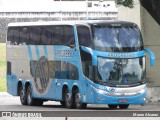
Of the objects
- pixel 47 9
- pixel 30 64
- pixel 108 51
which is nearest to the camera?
pixel 108 51

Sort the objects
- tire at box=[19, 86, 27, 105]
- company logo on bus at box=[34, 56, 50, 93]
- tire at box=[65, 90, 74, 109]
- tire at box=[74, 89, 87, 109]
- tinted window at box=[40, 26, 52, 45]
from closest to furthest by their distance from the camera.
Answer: tire at box=[74, 89, 87, 109] → tire at box=[65, 90, 74, 109] → tinted window at box=[40, 26, 52, 45] → company logo on bus at box=[34, 56, 50, 93] → tire at box=[19, 86, 27, 105]

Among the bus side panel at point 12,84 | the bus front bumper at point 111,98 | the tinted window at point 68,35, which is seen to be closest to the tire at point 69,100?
the bus front bumper at point 111,98

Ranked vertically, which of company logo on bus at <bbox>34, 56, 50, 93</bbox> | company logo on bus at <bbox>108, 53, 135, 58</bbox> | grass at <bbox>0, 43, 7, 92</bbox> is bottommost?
grass at <bbox>0, 43, 7, 92</bbox>

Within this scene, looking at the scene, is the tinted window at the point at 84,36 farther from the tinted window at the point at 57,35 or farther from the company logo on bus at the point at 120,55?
the tinted window at the point at 57,35

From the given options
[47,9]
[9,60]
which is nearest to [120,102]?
[9,60]

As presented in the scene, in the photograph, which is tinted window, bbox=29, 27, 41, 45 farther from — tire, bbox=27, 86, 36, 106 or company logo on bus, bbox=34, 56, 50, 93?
tire, bbox=27, 86, 36, 106

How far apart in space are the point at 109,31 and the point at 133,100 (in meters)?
2.72

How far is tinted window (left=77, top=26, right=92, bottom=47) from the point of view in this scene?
104 ft

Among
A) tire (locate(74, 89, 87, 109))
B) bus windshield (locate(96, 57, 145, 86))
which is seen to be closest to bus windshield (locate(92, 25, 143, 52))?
bus windshield (locate(96, 57, 145, 86))

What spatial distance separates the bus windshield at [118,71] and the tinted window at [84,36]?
0.78 m

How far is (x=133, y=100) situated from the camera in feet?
105

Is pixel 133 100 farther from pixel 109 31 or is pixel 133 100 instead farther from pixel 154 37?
pixel 154 37

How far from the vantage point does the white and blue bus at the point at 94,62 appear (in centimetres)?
3167

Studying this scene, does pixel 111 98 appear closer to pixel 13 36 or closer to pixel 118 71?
pixel 118 71
